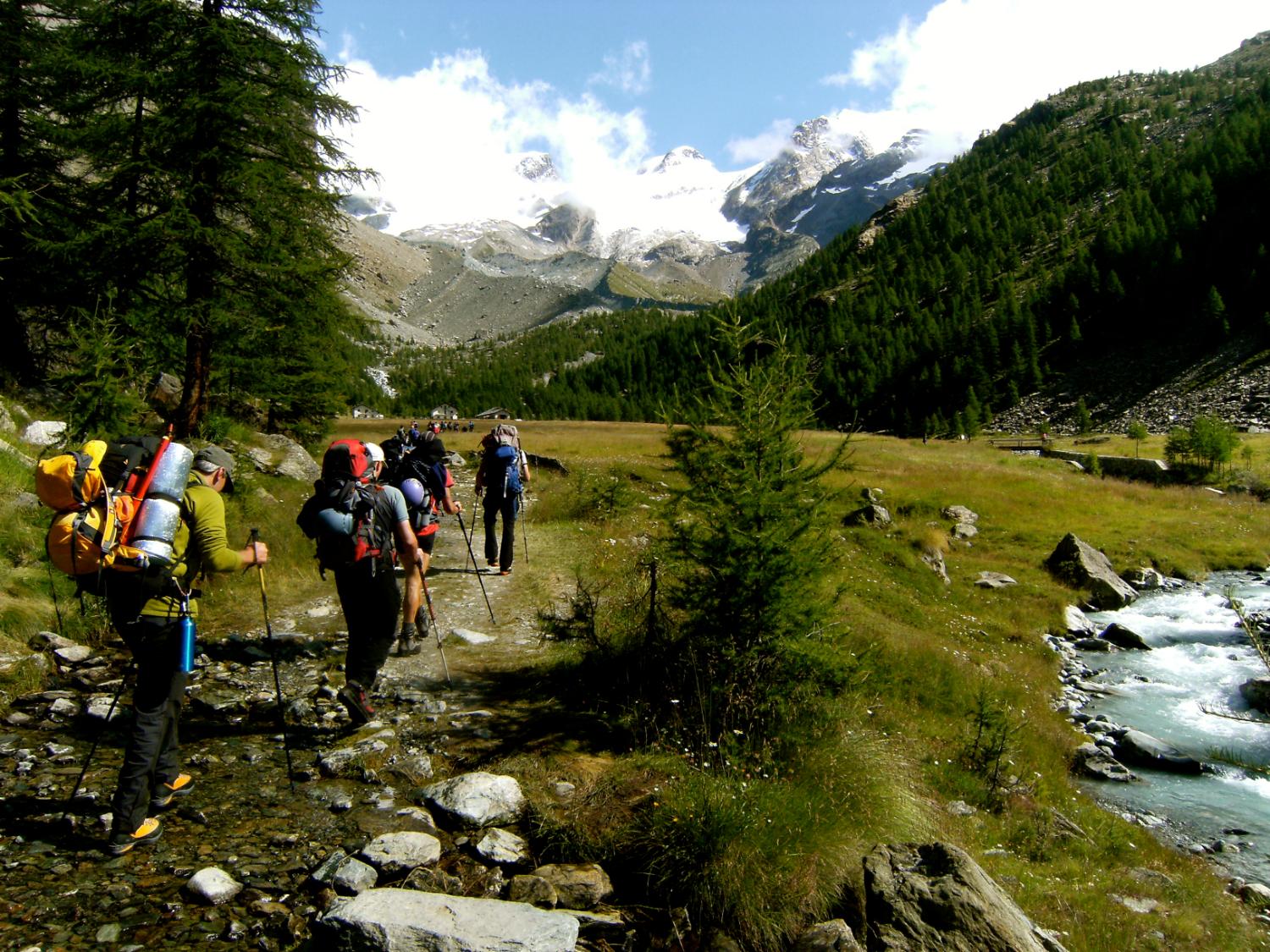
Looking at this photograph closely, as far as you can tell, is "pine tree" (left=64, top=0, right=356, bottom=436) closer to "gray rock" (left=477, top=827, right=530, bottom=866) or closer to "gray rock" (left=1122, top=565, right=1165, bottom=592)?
"gray rock" (left=477, top=827, right=530, bottom=866)

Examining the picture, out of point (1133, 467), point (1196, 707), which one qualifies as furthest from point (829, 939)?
point (1133, 467)

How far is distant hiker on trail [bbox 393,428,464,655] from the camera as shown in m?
8.27

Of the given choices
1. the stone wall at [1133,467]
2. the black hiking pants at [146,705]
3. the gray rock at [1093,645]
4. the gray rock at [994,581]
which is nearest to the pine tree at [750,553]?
the black hiking pants at [146,705]

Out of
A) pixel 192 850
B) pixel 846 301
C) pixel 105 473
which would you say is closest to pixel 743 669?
pixel 192 850

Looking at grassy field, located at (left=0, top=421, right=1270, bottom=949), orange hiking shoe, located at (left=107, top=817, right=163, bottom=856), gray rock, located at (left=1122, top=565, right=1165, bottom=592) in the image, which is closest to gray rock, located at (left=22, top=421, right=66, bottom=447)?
grassy field, located at (left=0, top=421, right=1270, bottom=949)

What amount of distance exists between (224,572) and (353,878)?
2.29 meters

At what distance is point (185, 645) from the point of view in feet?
16.0

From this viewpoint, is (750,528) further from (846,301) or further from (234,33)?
(846,301)

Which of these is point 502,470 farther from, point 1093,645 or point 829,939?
point 1093,645

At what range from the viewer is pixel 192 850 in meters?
4.72

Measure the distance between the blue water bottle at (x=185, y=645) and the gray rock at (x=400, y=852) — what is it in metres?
1.81

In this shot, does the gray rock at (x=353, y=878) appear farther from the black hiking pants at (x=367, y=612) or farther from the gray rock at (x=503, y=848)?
the black hiking pants at (x=367, y=612)

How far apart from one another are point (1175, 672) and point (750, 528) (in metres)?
16.1

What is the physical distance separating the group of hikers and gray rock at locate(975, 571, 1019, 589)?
18.3 m
